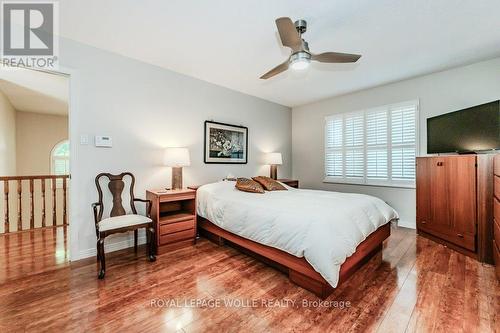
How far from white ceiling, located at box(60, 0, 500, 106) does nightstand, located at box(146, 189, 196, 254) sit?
1.81m

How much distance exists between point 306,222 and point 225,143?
252 centimetres

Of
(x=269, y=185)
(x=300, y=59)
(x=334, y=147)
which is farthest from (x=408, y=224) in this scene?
(x=300, y=59)

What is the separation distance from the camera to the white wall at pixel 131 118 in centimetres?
256

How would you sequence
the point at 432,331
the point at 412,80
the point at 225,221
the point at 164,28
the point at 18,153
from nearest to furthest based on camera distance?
1. the point at 432,331
2. the point at 164,28
3. the point at 225,221
4. the point at 412,80
5. the point at 18,153

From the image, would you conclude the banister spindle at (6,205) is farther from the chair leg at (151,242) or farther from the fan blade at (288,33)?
the fan blade at (288,33)

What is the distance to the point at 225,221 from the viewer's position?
266 cm

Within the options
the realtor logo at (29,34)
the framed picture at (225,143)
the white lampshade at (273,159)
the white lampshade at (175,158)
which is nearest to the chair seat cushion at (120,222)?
the white lampshade at (175,158)

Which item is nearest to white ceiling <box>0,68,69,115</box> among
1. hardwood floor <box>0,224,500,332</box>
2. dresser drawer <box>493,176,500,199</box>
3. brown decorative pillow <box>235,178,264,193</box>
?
hardwood floor <box>0,224,500,332</box>

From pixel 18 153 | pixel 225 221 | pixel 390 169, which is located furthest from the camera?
pixel 18 153

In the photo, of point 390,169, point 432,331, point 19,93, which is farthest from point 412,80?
point 19,93

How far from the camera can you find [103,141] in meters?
2.72

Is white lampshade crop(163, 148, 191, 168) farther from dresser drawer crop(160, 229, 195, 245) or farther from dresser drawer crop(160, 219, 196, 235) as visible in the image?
dresser drawer crop(160, 229, 195, 245)

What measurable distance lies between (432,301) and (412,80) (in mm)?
3324

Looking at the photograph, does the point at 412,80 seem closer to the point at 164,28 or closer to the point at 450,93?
the point at 450,93
